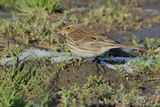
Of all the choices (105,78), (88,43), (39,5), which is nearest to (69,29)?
(88,43)

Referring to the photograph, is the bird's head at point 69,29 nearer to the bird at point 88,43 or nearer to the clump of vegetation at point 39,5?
the bird at point 88,43

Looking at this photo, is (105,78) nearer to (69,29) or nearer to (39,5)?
(69,29)

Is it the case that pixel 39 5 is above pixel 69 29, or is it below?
below

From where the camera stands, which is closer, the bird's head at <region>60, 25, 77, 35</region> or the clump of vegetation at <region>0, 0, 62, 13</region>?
the bird's head at <region>60, 25, 77, 35</region>

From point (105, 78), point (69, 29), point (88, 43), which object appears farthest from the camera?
point (69, 29)

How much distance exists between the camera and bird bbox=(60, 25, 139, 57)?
30.5ft

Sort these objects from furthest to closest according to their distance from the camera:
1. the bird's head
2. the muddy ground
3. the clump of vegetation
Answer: the clump of vegetation, the bird's head, the muddy ground

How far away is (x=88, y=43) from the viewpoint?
9445 mm

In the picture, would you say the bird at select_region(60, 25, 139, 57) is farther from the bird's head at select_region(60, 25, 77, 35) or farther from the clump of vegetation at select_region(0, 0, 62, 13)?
the clump of vegetation at select_region(0, 0, 62, 13)

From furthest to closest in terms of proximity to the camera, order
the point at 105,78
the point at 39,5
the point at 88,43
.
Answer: the point at 39,5 < the point at 88,43 < the point at 105,78

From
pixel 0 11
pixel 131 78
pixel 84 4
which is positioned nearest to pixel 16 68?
pixel 131 78

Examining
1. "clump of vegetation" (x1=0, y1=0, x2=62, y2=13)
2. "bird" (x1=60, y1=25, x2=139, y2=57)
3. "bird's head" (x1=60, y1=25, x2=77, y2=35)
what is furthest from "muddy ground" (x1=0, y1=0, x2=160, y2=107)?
"clump of vegetation" (x1=0, y1=0, x2=62, y2=13)

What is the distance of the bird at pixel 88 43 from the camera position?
9.30 m

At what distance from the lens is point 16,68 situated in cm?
895
